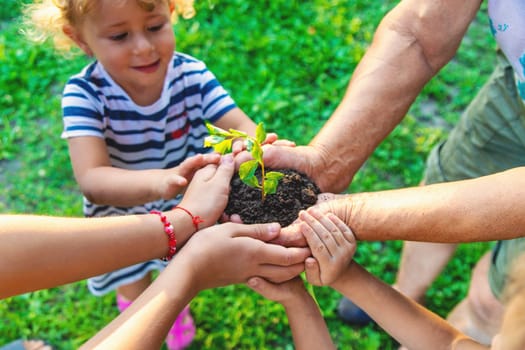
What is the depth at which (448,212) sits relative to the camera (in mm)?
2109

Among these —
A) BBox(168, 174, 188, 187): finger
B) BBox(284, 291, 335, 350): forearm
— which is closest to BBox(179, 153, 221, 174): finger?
BBox(168, 174, 188, 187): finger

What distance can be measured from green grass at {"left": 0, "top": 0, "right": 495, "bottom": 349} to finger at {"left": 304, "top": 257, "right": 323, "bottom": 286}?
1247mm

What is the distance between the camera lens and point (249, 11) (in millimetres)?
5430

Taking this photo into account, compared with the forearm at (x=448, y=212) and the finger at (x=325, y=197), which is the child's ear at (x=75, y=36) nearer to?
the finger at (x=325, y=197)

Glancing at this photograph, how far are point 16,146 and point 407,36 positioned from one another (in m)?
3.30

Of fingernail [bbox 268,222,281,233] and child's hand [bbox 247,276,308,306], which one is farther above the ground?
fingernail [bbox 268,222,281,233]

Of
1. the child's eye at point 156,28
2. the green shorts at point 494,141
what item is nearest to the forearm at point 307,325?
the green shorts at point 494,141

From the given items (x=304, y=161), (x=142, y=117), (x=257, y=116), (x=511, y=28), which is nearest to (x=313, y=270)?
(x=304, y=161)

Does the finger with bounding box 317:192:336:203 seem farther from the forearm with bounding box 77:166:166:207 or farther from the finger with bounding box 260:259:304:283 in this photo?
the forearm with bounding box 77:166:166:207

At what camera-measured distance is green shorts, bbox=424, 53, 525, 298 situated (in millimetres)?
2684

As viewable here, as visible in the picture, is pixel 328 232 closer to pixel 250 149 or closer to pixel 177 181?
pixel 250 149

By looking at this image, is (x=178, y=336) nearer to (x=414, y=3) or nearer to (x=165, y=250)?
(x=165, y=250)

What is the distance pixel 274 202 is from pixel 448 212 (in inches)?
29.9

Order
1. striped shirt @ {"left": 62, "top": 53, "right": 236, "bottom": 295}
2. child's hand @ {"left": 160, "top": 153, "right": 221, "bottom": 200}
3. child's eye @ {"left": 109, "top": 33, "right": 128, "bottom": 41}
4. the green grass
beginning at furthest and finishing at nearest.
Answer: the green grass → striped shirt @ {"left": 62, "top": 53, "right": 236, "bottom": 295} → child's eye @ {"left": 109, "top": 33, "right": 128, "bottom": 41} → child's hand @ {"left": 160, "top": 153, "right": 221, "bottom": 200}
